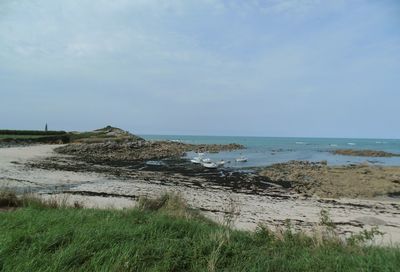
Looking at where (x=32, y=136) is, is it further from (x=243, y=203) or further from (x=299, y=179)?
(x=243, y=203)

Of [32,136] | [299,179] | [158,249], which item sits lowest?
[299,179]

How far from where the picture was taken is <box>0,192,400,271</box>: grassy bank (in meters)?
4.42

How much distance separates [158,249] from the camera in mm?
4973

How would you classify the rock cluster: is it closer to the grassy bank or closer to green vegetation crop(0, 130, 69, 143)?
the grassy bank

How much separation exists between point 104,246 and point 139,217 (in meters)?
2.30

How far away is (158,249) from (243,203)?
10.3 metres

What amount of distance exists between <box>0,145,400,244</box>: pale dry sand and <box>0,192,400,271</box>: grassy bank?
159 inches

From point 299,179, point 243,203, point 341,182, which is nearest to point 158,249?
point 243,203

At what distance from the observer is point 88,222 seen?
20.5ft

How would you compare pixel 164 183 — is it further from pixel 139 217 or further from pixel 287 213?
pixel 139 217

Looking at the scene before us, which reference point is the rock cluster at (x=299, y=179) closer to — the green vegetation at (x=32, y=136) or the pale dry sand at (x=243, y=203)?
the pale dry sand at (x=243, y=203)

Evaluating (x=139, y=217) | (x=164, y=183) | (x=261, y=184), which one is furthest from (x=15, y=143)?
(x=139, y=217)

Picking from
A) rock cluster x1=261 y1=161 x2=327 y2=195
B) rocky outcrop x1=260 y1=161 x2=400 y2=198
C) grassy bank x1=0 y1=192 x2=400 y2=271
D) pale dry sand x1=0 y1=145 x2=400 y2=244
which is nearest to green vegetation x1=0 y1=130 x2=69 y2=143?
pale dry sand x1=0 y1=145 x2=400 y2=244

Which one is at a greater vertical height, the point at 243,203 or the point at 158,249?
the point at 158,249
